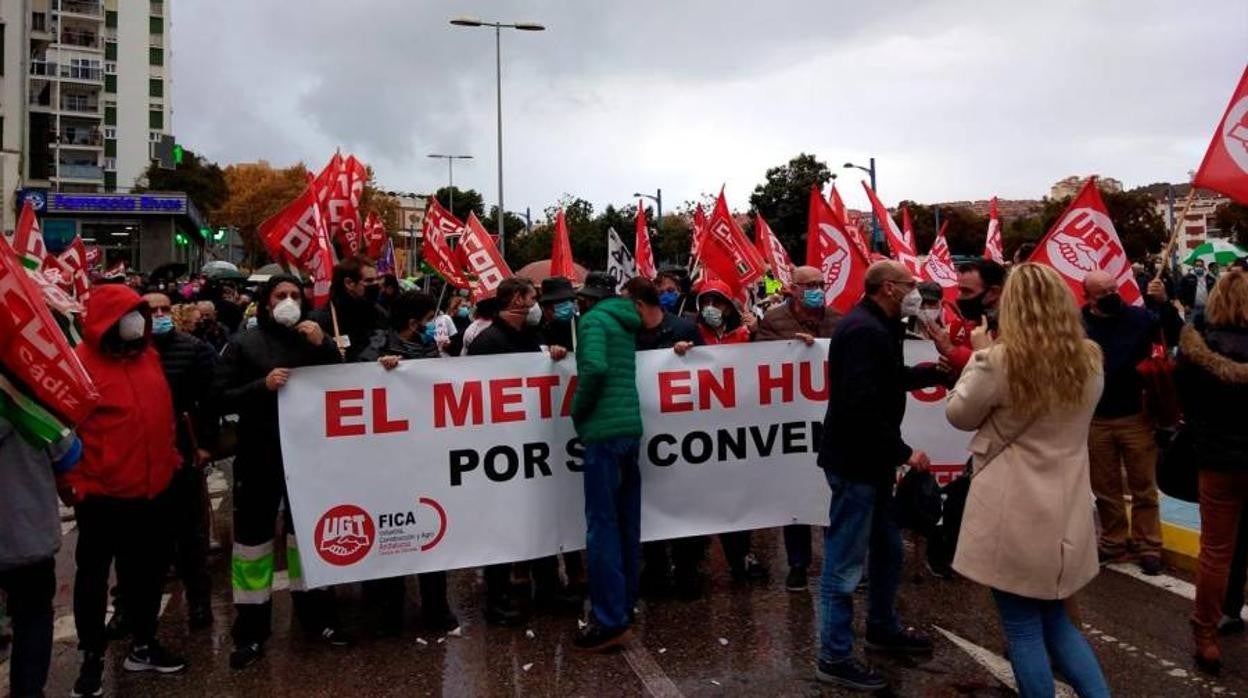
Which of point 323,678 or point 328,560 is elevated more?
point 328,560

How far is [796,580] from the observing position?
19.5ft

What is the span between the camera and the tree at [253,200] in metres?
66.9

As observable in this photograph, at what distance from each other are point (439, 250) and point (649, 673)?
7637 mm

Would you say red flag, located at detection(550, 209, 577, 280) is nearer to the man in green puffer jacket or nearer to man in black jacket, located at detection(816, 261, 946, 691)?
the man in green puffer jacket

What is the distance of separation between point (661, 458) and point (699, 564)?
0.80 meters

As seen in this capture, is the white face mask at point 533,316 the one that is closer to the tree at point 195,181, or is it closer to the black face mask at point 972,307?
the black face mask at point 972,307

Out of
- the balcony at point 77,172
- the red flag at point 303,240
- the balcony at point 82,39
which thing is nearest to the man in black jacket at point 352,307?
the red flag at point 303,240

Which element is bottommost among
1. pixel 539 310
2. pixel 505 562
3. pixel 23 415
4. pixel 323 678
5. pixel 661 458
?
pixel 323 678

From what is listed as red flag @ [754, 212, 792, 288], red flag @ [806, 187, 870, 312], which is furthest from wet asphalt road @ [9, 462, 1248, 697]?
red flag @ [754, 212, 792, 288]

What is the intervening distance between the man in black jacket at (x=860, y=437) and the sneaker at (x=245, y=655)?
2.77 meters

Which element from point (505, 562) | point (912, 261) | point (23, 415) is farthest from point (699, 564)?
point (912, 261)

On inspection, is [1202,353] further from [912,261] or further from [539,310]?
[912,261]

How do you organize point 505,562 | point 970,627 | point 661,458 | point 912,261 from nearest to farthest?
point 970,627, point 505,562, point 661,458, point 912,261

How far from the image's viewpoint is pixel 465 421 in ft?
18.1
